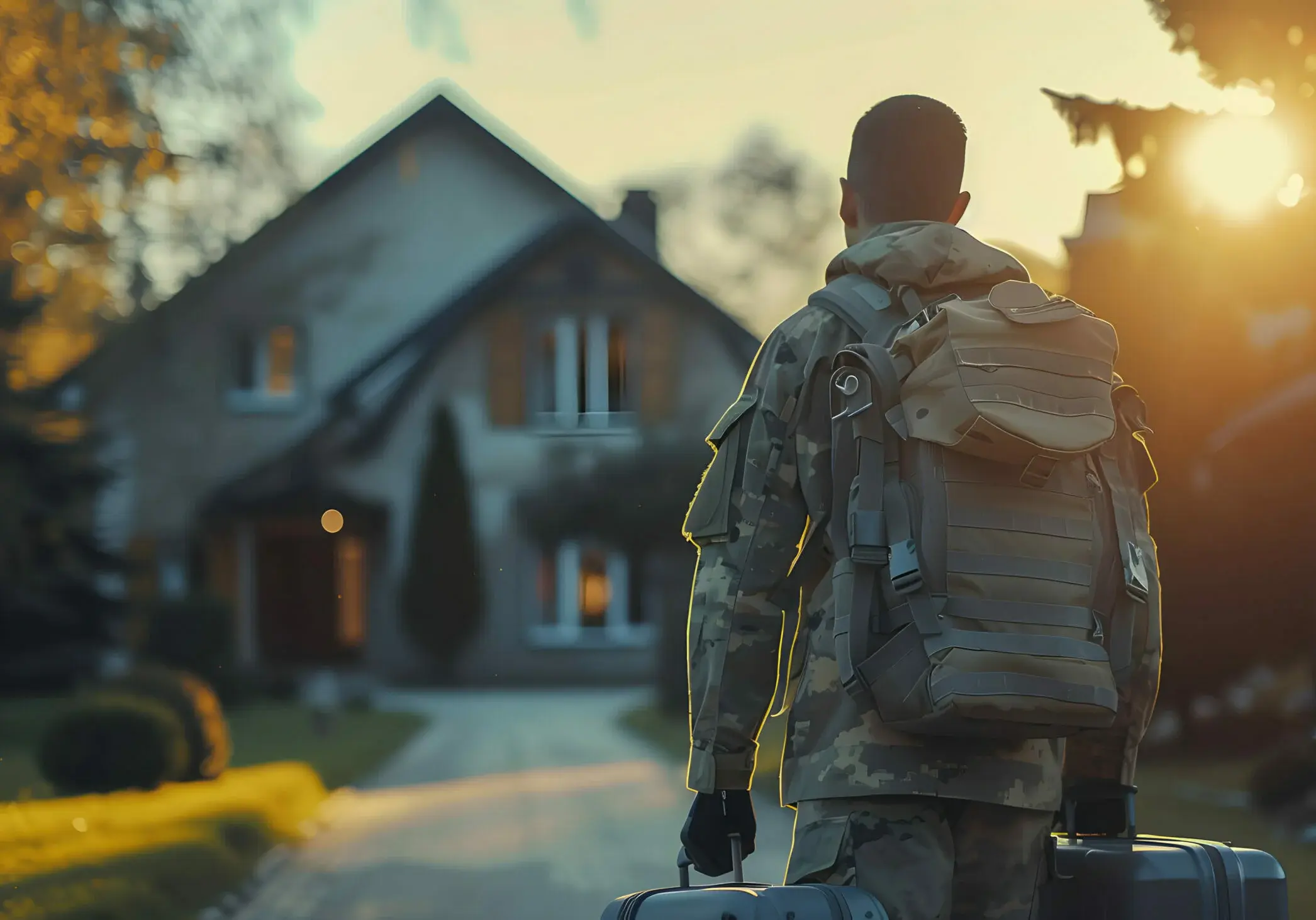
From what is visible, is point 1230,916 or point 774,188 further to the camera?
point 774,188

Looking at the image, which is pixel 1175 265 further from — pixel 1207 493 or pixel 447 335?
pixel 447 335

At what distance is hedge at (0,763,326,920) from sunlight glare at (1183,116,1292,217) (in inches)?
262

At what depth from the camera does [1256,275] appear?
1058 cm

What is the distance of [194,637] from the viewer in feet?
72.4

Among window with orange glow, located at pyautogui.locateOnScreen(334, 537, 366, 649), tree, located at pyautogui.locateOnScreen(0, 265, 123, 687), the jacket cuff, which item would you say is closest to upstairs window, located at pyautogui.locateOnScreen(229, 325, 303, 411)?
window with orange glow, located at pyautogui.locateOnScreen(334, 537, 366, 649)

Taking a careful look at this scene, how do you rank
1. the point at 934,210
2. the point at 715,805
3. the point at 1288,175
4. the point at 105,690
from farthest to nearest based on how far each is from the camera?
the point at 105,690
the point at 1288,175
the point at 934,210
the point at 715,805

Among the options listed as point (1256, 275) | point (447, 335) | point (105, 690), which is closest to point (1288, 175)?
point (1256, 275)

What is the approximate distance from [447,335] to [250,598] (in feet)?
16.3

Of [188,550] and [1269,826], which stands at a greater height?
[188,550]

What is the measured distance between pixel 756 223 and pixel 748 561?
35281mm

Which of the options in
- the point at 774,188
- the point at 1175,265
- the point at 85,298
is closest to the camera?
the point at 1175,265

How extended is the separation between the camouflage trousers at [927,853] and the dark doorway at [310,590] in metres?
23.7

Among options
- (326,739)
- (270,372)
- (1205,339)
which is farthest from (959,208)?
(270,372)

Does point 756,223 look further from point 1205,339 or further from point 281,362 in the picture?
point 1205,339
